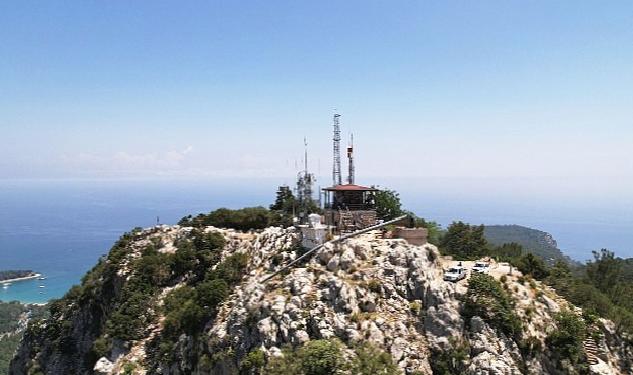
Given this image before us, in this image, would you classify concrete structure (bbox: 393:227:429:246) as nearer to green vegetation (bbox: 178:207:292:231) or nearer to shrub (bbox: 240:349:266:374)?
green vegetation (bbox: 178:207:292:231)

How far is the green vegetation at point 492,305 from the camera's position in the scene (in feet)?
95.4

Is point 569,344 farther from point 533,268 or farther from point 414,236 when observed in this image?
point 414,236

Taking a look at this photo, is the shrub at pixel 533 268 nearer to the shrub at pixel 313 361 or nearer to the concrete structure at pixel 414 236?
the concrete structure at pixel 414 236

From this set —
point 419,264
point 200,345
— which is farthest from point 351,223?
point 200,345

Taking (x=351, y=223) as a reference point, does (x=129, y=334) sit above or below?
below

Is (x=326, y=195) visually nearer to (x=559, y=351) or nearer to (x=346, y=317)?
(x=346, y=317)

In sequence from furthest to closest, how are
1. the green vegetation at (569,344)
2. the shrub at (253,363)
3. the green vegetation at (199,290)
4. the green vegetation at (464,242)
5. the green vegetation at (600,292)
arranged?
the green vegetation at (464,242), the green vegetation at (199,290), the green vegetation at (600,292), the green vegetation at (569,344), the shrub at (253,363)

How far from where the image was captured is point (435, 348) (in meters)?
28.3

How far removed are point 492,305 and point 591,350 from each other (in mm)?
8252

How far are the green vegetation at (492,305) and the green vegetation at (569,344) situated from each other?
2.73m

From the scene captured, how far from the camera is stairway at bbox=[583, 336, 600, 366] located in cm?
2956

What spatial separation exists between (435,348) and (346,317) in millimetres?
6309

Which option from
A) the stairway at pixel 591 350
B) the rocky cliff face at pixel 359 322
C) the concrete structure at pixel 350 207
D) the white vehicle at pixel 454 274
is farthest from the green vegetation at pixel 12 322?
the stairway at pixel 591 350

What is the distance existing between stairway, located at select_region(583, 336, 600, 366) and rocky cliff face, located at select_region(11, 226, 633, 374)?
0.12m
